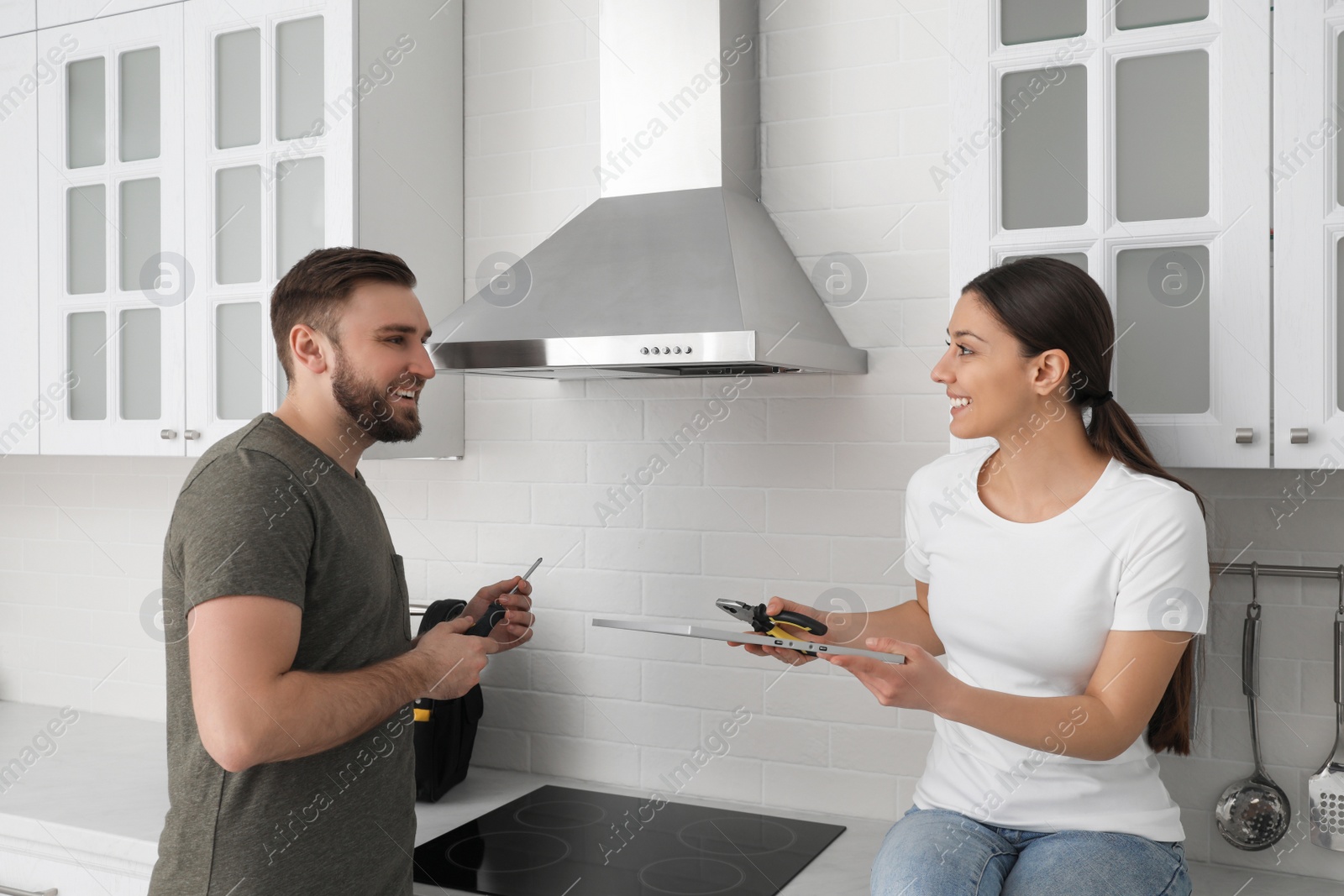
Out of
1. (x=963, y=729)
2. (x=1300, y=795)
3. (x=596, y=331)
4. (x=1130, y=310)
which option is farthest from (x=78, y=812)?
(x=1300, y=795)

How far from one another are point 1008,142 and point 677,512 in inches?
36.9

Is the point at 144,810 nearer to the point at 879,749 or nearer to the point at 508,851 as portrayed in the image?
the point at 508,851

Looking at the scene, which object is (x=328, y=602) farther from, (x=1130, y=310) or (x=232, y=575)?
(x=1130, y=310)

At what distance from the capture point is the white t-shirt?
1.34 m

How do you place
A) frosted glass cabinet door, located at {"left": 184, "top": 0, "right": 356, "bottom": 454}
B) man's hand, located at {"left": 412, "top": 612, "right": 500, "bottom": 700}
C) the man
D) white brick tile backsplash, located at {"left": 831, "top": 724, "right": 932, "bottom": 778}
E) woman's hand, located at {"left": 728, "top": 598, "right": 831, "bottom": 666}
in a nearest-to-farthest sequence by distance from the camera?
the man < man's hand, located at {"left": 412, "top": 612, "right": 500, "bottom": 700} < woman's hand, located at {"left": 728, "top": 598, "right": 831, "bottom": 666} < white brick tile backsplash, located at {"left": 831, "top": 724, "right": 932, "bottom": 778} < frosted glass cabinet door, located at {"left": 184, "top": 0, "right": 356, "bottom": 454}

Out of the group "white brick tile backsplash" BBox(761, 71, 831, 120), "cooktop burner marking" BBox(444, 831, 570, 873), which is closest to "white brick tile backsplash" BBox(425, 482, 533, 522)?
"cooktop burner marking" BBox(444, 831, 570, 873)

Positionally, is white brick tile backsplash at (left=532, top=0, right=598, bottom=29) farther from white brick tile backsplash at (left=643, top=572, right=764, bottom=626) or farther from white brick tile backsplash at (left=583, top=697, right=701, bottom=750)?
white brick tile backsplash at (left=583, top=697, right=701, bottom=750)

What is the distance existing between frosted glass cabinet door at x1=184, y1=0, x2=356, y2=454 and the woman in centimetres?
117

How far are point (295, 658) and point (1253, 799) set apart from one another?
1.47 metres

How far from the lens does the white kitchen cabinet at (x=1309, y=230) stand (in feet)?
4.51

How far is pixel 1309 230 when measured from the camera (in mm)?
1381

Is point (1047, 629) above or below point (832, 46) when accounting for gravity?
below

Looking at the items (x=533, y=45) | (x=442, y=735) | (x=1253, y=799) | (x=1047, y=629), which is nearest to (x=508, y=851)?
(x=442, y=735)

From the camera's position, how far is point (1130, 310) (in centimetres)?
150
